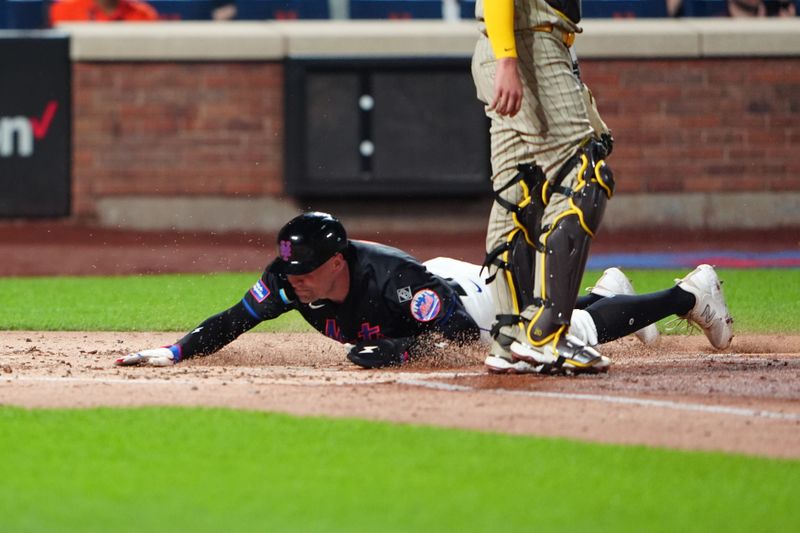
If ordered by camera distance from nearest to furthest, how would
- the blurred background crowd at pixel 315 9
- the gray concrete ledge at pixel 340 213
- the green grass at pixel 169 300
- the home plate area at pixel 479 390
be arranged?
the home plate area at pixel 479 390 → the green grass at pixel 169 300 → the gray concrete ledge at pixel 340 213 → the blurred background crowd at pixel 315 9

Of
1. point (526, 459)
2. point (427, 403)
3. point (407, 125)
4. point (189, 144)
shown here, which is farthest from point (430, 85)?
point (526, 459)

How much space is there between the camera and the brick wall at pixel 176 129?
13.2 metres

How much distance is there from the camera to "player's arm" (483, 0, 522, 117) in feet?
17.2

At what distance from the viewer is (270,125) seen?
1334cm

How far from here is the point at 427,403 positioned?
15.9ft

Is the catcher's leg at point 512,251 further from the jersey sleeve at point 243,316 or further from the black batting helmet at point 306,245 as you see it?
the jersey sleeve at point 243,316

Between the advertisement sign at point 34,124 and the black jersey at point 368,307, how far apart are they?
767 centimetres

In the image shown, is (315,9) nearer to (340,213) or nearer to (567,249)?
(340,213)

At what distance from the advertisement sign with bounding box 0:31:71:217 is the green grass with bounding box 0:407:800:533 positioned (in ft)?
29.2

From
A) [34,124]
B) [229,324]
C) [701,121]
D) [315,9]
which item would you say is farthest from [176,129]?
[229,324]

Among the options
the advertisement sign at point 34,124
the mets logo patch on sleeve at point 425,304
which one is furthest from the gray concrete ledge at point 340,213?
the mets logo patch on sleeve at point 425,304

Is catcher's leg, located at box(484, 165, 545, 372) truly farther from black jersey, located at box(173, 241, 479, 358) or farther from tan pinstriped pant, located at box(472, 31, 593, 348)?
black jersey, located at box(173, 241, 479, 358)

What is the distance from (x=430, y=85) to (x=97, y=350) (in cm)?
671

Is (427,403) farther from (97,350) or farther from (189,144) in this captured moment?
(189,144)
